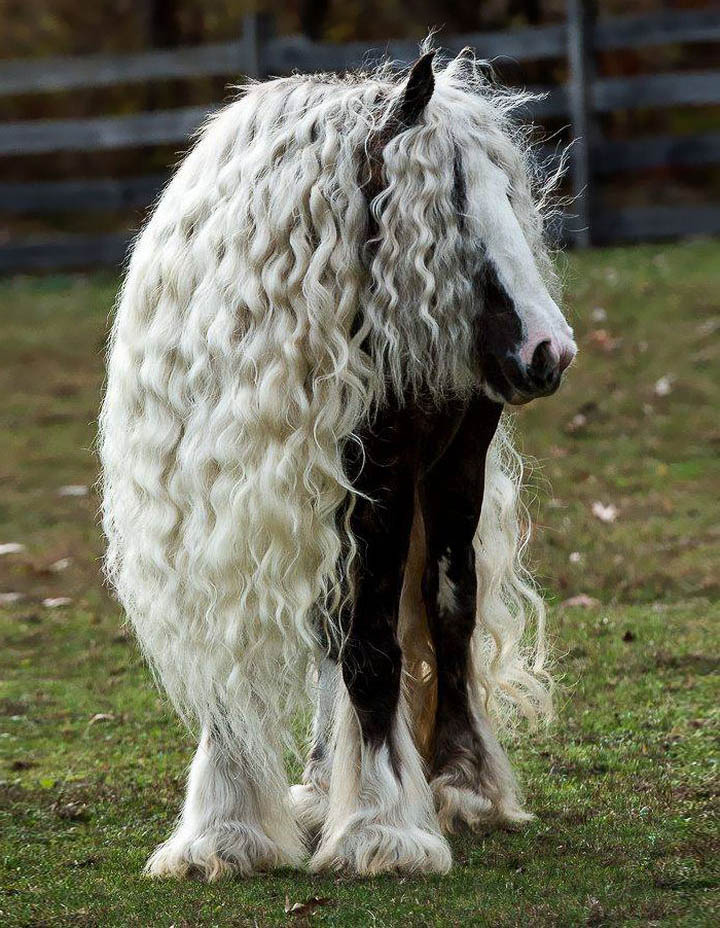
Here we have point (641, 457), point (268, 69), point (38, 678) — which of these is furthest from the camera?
point (268, 69)

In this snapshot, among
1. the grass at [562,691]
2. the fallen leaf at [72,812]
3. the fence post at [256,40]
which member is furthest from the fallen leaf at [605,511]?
the fence post at [256,40]

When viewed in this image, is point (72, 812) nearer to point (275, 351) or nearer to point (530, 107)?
point (275, 351)

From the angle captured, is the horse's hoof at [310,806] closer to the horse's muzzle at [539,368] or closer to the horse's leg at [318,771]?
the horse's leg at [318,771]

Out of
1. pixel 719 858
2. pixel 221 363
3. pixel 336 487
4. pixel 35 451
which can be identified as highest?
pixel 221 363

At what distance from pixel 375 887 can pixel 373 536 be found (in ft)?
2.55

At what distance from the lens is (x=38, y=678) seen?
5945 mm

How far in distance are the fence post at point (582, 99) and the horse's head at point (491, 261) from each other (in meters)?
8.73

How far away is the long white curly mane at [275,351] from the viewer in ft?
11.2

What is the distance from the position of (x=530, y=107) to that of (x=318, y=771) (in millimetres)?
9391

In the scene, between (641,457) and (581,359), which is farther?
(581,359)

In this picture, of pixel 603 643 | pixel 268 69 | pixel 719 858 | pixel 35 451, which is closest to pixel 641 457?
pixel 603 643

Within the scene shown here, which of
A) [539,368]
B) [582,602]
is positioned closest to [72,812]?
[539,368]

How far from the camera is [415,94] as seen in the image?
343cm

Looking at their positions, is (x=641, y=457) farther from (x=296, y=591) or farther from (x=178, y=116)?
(x=178, y=116)
